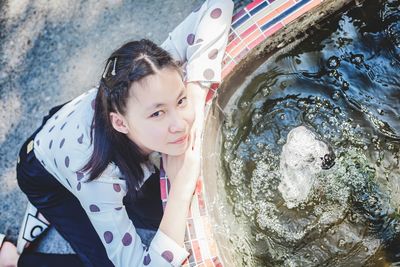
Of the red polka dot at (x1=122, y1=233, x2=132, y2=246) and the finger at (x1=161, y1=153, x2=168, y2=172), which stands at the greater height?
the finger at (x1=161, y1=153, x2=168, y2=172)

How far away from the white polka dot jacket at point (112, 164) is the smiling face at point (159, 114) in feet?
0.61

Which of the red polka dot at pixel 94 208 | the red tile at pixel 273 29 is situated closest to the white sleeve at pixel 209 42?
the red tile at pixel 273 29

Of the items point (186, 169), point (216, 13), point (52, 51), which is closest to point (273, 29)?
point (216, 13)

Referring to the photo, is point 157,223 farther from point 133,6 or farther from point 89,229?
point 133,6

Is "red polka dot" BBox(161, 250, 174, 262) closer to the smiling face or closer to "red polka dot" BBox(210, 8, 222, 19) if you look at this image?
the smiling face

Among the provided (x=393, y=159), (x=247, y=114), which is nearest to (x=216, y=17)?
(x=247, y=114)

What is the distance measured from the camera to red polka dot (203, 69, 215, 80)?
1.79 metres

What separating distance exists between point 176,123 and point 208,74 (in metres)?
0.32

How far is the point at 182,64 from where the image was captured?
187 cm

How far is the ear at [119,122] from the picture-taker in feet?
5.16

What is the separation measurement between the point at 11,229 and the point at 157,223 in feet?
2.66

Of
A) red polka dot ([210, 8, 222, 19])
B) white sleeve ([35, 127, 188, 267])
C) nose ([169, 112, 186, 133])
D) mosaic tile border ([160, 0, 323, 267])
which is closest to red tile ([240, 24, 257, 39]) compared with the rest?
mosaic tile border ([160, 0, 323, 267])

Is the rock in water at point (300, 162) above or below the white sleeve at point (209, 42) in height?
below

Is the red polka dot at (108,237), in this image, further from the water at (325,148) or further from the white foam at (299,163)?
the white foam at (299,163)
